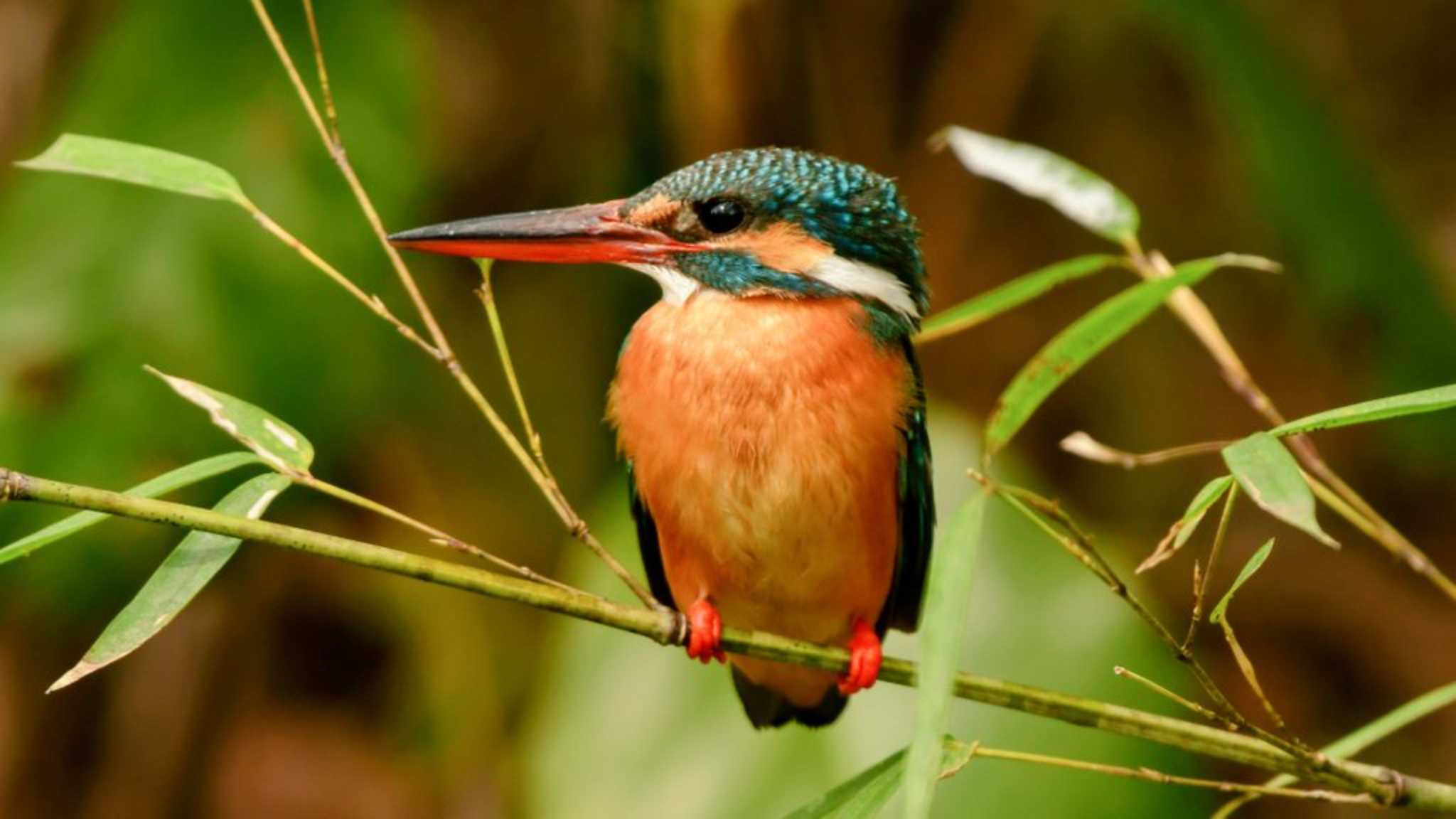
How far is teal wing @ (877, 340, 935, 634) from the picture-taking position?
1721 millimetres

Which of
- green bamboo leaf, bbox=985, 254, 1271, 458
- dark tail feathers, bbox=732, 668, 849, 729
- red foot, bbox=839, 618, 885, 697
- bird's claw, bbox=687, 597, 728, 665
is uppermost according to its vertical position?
green bamboo leaf, bbox=985, 254, 1271, 458

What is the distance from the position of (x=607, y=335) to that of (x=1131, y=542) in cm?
125

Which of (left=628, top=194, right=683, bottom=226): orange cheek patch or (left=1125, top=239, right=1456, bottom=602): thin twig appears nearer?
(left=1125, top=239, right=1456, bottom=602): thin twig

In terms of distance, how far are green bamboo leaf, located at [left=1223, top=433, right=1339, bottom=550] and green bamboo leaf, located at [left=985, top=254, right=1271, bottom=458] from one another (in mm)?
148

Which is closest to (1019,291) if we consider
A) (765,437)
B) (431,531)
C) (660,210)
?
(765,437)

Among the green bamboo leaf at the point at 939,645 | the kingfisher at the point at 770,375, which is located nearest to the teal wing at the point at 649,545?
the kingfisher at the point at 770,375

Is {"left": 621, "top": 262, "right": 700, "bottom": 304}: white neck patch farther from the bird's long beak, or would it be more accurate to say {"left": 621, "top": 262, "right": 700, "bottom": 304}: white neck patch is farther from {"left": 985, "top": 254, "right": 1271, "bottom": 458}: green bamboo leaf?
{"left": 985, "top": 254, "right": 1271, "bottom": 458}: green bamboo leaf

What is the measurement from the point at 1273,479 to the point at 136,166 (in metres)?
0.84

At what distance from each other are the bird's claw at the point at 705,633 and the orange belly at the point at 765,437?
47 millimetres

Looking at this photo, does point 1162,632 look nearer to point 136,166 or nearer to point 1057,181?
point 1057,181

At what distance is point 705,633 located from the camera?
63.1 inches

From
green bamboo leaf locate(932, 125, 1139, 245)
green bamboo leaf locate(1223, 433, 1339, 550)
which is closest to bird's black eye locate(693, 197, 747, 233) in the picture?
green bamboo leaf locate(932, 125, 1139, 245)

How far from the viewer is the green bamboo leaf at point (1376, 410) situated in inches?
39.9

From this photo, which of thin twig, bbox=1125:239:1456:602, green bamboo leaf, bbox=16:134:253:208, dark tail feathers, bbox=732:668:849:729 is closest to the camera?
green bamboo leaf, bbox=16:134:253:208
